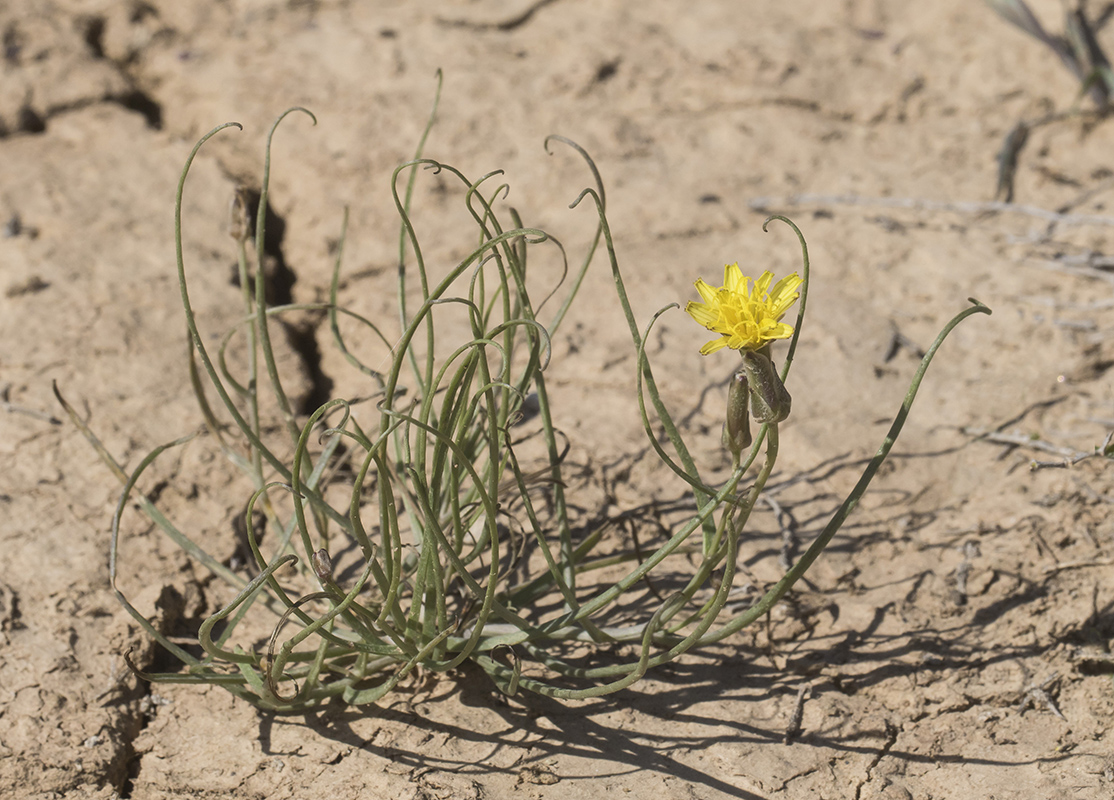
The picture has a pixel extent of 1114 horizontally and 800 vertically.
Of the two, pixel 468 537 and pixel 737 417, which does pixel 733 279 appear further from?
pixel 468 537

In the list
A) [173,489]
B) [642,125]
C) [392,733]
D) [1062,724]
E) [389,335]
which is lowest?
[392,733]

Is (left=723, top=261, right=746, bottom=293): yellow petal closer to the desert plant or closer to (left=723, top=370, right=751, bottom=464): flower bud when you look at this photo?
the desert plant

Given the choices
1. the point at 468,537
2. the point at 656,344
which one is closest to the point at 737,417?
the point at 468,537

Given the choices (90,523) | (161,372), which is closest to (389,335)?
(161,372)

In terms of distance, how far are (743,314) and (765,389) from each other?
100mm

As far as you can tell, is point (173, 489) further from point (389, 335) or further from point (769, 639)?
point (769, 639)

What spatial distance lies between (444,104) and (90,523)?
165cm

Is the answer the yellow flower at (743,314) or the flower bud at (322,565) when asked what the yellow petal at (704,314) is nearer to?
the yellow flower at (743,314)

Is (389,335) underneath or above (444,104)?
underneath

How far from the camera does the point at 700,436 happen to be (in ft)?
6.54

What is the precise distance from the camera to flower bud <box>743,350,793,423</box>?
1162 millimetres

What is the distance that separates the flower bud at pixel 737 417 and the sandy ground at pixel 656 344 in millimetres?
485

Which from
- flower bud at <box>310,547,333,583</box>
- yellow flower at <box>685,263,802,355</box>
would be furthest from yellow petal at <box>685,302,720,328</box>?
flower bud at <box>310,547,333,583</box>

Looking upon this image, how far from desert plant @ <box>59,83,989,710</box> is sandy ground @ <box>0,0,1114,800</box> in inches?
4.0
